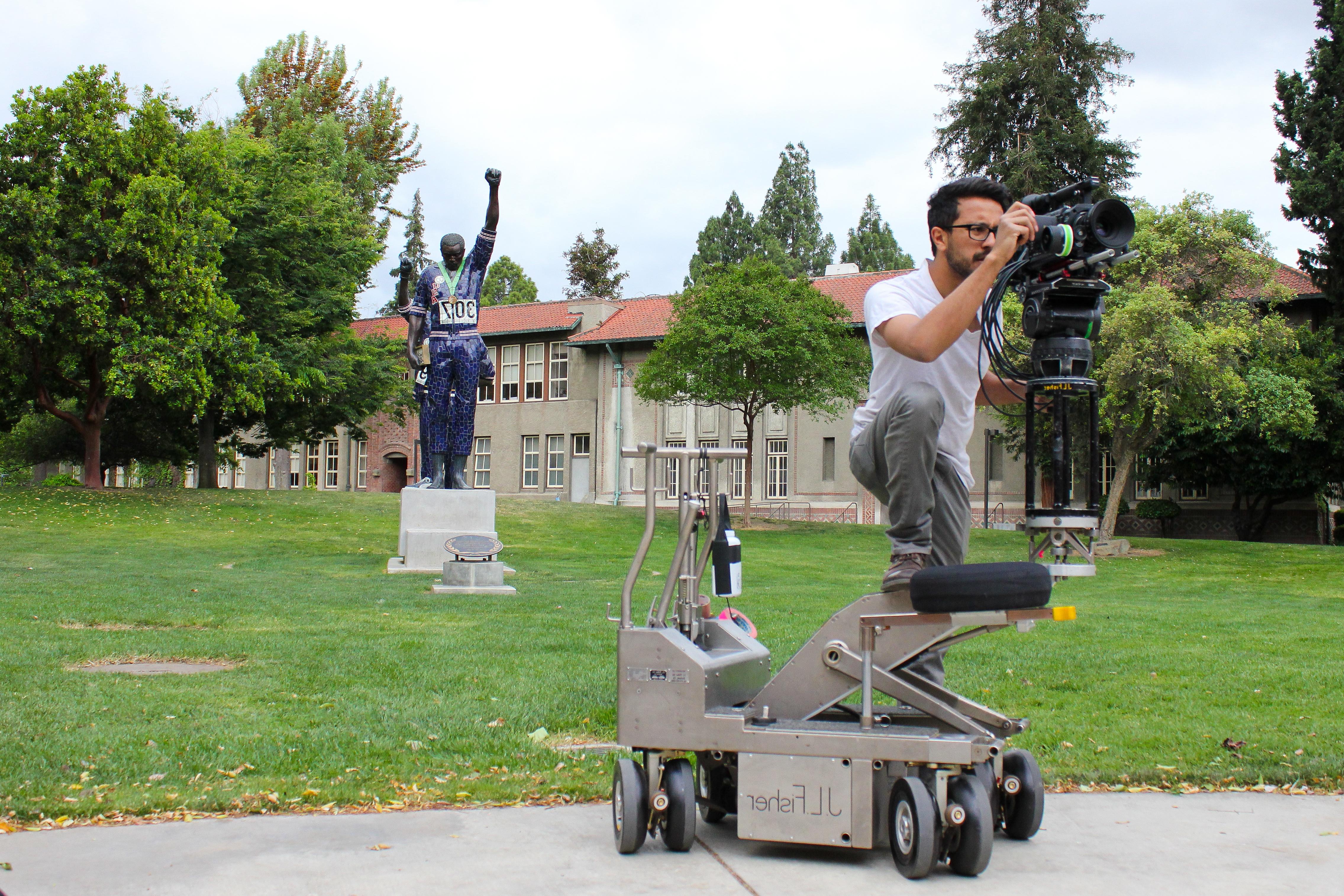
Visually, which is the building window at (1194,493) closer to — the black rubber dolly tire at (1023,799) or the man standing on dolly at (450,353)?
the man standing on dolly at (450,353)

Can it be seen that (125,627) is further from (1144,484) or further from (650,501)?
(1144,484)

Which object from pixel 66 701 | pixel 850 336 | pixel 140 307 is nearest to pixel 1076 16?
pixel 850 336

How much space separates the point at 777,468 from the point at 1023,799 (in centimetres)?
3962

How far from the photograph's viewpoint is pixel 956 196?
3.80m

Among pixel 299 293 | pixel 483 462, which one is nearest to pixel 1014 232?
pixel 299 293

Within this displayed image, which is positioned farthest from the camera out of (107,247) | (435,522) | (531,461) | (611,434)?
(531,461)

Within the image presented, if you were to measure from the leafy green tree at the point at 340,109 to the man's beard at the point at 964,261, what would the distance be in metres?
39.0

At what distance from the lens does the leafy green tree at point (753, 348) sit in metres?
31.5

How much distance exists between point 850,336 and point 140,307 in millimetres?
18891

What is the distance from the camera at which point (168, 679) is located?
679 centimetres

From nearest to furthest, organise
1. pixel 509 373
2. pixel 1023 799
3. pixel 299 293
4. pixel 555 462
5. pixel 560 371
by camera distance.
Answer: pixel 1023 799 → pixel 299 293 → pixel 560 371 → pixel 555 462 → pixel 509 373

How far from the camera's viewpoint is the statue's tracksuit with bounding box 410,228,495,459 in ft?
55.8

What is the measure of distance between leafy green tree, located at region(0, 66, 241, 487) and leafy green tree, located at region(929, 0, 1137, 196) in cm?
2326

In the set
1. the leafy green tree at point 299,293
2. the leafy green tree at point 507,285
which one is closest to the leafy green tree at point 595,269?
the leafy green tree at point 507,285
